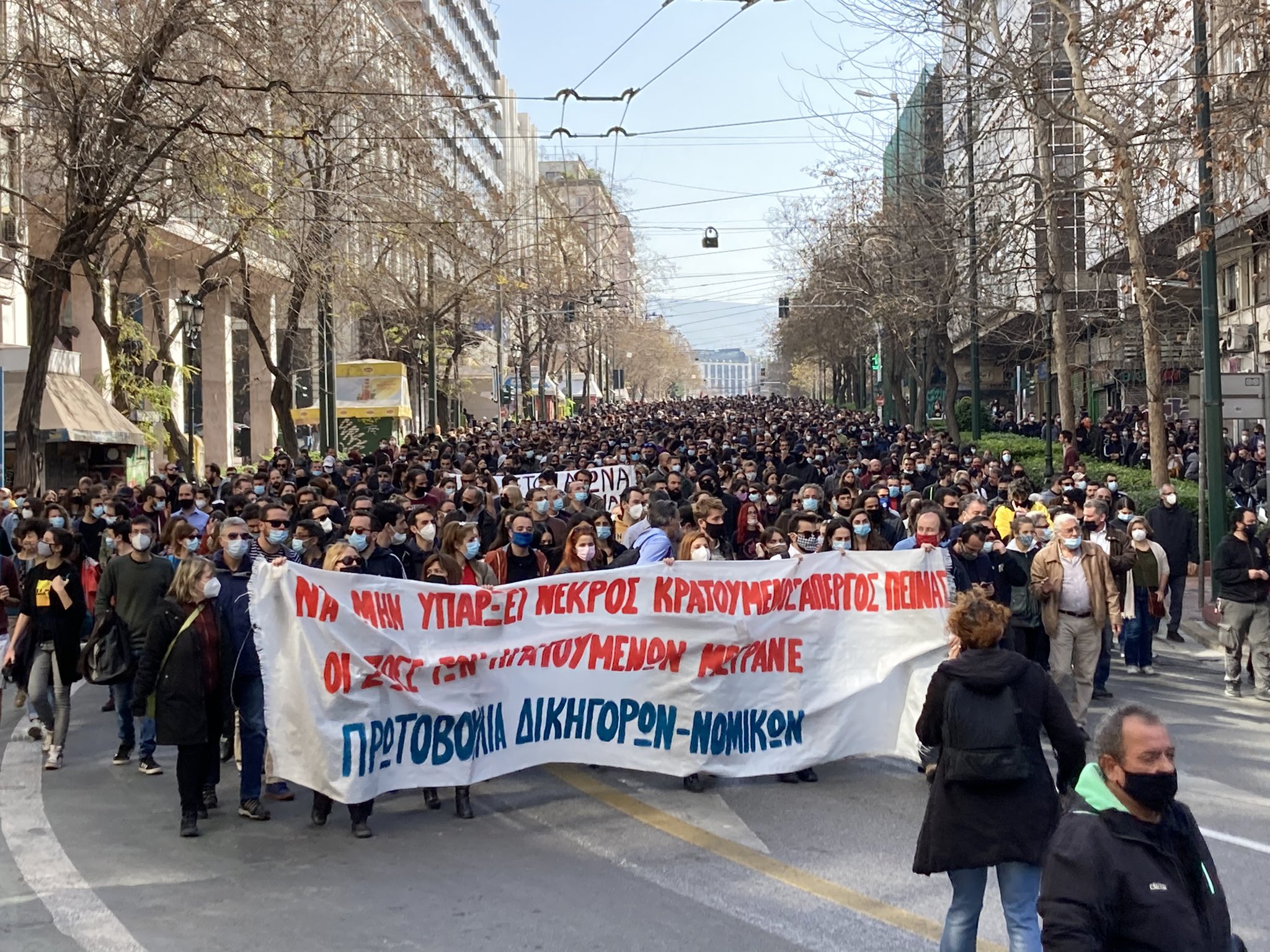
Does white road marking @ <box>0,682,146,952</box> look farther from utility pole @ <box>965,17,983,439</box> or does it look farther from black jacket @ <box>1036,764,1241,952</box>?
utility pole @ <box>965,17,983,439</box>

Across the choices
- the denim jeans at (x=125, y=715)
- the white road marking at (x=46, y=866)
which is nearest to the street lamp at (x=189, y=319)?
the denim jeans at (x=125, y=715)

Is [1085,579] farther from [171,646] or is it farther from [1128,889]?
[1128,889]

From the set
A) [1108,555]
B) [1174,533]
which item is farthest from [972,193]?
[1108,555]

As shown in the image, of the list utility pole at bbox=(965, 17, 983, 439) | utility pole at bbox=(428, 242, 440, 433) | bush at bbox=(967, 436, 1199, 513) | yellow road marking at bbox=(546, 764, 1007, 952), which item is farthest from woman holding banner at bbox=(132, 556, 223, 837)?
utility pole at bbox=(428, 242, 440, 433)

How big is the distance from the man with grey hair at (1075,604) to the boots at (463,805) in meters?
4.25

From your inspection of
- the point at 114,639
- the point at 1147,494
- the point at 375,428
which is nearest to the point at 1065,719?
the point at 114,639

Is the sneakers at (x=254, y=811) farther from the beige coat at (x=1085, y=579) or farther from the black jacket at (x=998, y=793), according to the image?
the beige coat at (x=1085, y=579)

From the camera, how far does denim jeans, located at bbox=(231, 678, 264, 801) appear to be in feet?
25.3

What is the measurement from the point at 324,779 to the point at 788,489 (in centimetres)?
1079

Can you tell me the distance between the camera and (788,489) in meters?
17.5

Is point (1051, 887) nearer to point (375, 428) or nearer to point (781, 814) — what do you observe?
point (781, 814)

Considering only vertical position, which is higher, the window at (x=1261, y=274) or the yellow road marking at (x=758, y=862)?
the window at (x=1261, y=274)

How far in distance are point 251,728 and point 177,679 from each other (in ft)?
1.61

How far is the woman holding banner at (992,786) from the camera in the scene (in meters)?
4.66
